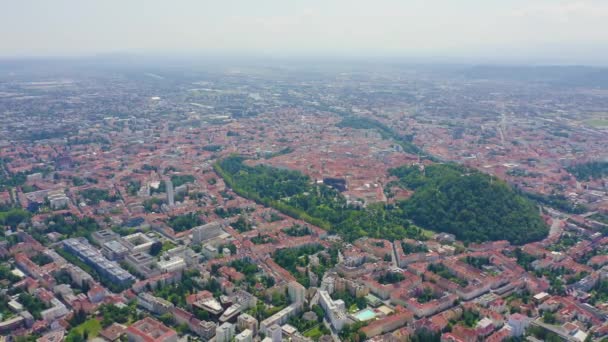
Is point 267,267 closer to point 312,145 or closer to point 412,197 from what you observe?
point 412,197

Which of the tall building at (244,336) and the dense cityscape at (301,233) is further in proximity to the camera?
the dense cityscape at (301,233)

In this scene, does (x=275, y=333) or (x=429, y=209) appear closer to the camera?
(x=275, y=333)

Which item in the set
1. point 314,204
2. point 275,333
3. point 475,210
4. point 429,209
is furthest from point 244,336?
point 475,210

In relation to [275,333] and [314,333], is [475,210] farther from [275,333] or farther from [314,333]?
[275,333]

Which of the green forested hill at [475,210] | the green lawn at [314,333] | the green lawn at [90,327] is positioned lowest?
the green lawn at [90,327]

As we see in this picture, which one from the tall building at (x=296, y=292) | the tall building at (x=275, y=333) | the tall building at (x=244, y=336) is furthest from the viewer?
the tall building at (x=296, y=292)

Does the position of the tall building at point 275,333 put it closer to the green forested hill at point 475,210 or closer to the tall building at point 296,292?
the tall building at point 296,292

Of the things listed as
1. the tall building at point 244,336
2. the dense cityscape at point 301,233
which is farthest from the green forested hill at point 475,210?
the tall building at point 244,336
